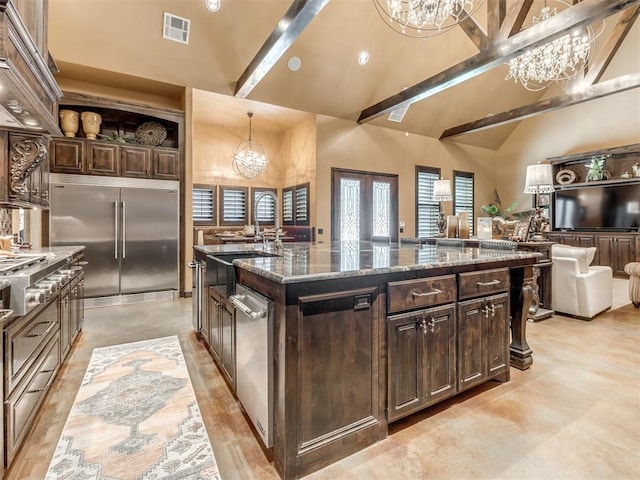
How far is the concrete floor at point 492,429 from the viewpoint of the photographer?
5.07ft

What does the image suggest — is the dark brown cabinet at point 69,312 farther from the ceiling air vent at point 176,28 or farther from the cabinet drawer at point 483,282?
the ceiling air vent at point 176,28

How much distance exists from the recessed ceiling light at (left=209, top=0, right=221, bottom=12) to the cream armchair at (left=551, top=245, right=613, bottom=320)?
5.53 m

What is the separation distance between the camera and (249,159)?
7344 mm

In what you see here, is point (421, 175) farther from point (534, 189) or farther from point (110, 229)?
point (110, 229)

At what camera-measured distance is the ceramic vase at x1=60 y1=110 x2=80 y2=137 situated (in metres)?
4.55

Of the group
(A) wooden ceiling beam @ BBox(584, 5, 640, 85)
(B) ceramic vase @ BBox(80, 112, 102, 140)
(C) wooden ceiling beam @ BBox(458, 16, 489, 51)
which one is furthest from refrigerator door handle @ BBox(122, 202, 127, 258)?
(A) wooden ceiling beam @ BBox(584, 5, 640, 85)

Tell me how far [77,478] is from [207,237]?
18.7 ft

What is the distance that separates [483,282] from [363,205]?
5.17 metres

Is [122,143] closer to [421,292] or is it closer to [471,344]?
[421,292]

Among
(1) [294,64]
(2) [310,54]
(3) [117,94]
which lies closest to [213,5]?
(1) [294,64]

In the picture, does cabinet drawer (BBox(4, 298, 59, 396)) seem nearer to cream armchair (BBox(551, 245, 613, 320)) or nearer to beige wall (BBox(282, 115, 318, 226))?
beige wall (BBox(282, 115, 318, 226))

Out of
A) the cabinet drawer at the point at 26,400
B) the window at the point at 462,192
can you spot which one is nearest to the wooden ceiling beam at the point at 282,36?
the cabinet drawer at the point at 26,400

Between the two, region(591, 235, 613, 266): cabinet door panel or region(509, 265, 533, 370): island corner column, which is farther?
region(591, 235, 613, 266): cabinet door panel

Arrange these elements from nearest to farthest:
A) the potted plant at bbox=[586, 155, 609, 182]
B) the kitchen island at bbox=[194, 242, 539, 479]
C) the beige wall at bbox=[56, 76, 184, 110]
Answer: the kitchen island at bbox=[194, 242, 539, 479]
the beige wall at bbox=[56, 76, 184, 110]
the potted plant at bbox=[586, 155, 609, 182]
